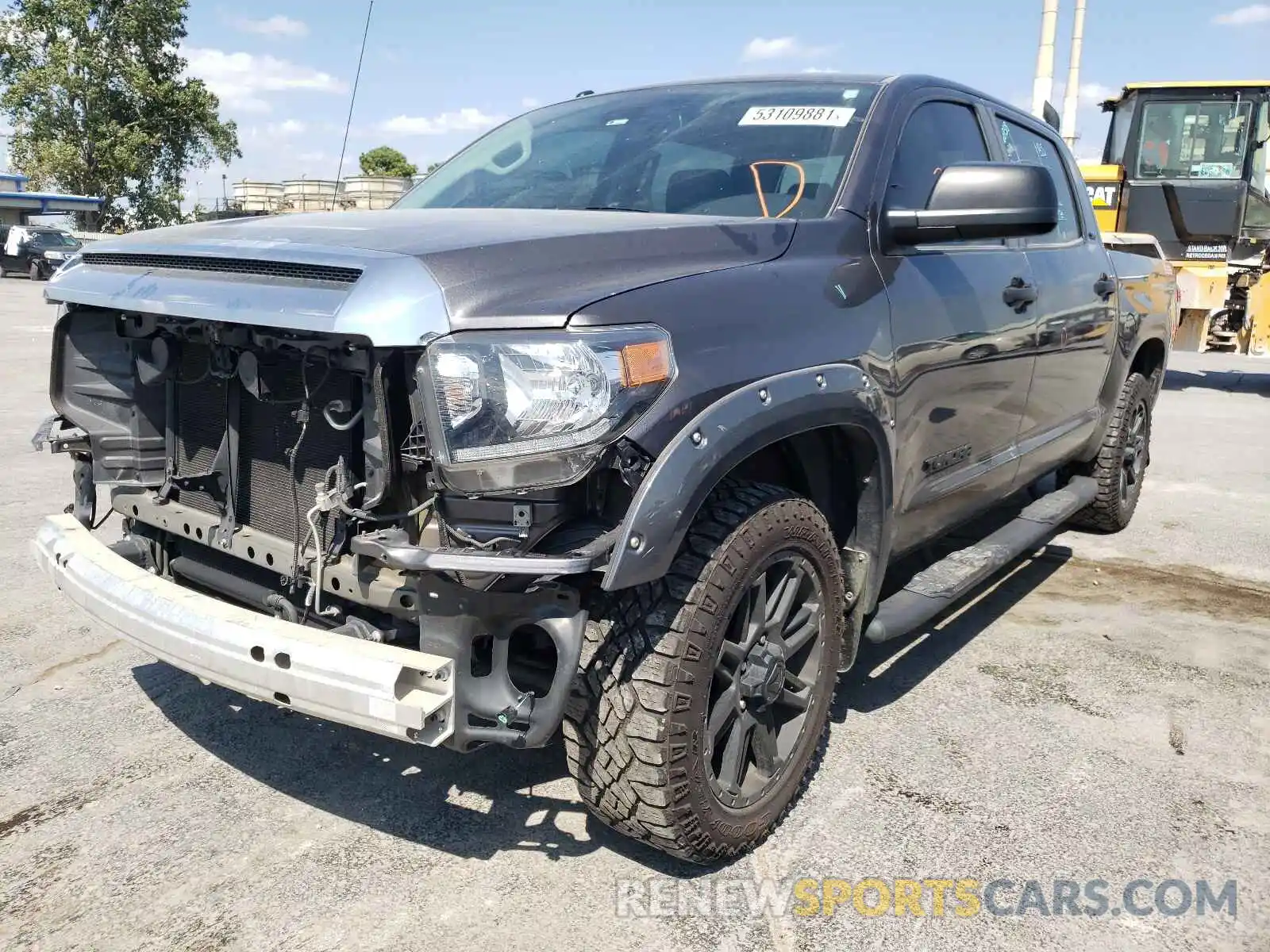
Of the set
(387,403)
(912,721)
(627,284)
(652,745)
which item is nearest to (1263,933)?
(912,721)

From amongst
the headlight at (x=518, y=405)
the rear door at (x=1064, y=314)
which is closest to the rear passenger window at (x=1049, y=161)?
the rear door at (x=1064, y=314)

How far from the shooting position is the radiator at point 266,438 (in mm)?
2342

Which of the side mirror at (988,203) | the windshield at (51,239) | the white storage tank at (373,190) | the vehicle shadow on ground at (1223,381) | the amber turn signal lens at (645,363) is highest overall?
the windshield at (51,239)

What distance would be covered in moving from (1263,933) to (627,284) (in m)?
2.02

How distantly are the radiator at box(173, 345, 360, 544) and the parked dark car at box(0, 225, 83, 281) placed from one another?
3146cm

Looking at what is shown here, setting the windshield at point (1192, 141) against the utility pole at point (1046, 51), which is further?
the utility pole at point (1046, 51)

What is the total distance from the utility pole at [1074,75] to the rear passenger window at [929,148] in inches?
863

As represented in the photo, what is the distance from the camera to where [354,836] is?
2.65 metres

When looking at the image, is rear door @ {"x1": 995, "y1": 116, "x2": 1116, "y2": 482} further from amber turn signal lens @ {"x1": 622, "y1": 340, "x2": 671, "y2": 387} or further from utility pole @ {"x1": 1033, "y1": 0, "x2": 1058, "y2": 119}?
utility pole @ {"x1": 1033, "y1": 0, "x2": 1058, "y2": 119}

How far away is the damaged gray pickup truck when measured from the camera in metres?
2.03

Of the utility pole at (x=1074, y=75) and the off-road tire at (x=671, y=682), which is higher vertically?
the utility pole at (x=1074, y=75)

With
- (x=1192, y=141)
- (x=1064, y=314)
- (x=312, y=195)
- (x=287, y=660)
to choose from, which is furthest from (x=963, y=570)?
(x=1192, y=141)

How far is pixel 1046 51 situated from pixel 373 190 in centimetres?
2017

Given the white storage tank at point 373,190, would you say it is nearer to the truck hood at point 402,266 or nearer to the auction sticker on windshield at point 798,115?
the truck hood at point 402,266
